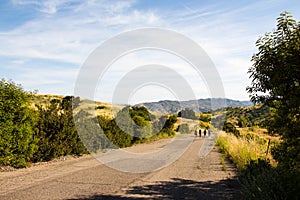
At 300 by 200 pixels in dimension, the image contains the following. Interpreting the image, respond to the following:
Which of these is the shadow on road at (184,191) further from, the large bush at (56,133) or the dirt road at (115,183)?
the large bush at (56,133)

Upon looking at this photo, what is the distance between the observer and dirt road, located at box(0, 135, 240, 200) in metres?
8.01

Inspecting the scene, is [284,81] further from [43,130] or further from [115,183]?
[43,130]

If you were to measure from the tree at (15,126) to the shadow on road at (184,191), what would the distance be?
5.71 meters

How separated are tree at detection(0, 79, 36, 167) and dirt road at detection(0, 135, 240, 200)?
71 centimetres

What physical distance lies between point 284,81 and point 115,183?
19.8 ft

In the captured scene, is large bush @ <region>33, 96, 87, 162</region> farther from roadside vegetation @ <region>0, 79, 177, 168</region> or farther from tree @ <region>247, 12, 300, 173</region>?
tree @ <region>247, 12, 300, 173</region>

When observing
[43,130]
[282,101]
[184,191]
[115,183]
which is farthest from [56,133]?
[282,101]

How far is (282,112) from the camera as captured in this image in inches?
247

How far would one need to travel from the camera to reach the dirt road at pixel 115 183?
8.01 meters

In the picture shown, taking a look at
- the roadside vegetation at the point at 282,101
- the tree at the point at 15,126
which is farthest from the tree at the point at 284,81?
the tree at the point at 15,126

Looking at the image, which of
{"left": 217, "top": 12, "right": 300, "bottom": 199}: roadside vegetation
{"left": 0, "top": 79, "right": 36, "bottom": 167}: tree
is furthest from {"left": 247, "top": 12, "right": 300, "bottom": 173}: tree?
{"left": 0, "top": 79, "right": 36, "bottom": 167}: tree

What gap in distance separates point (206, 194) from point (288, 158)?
2.72m

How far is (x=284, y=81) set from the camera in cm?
603

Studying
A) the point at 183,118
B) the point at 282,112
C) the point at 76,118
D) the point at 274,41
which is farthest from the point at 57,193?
the point at 183,118
